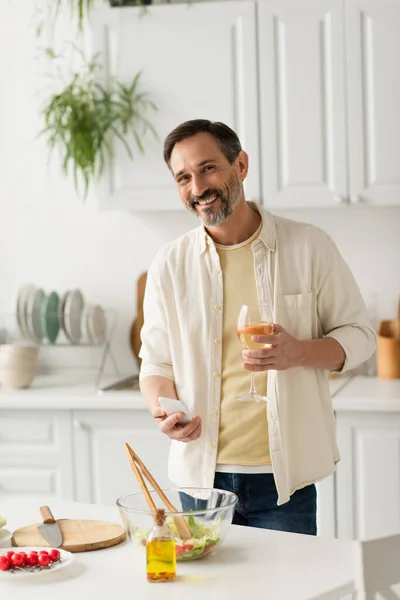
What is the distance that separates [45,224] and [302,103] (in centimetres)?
134

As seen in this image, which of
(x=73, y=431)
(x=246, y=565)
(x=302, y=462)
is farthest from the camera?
(x=73, y=431)

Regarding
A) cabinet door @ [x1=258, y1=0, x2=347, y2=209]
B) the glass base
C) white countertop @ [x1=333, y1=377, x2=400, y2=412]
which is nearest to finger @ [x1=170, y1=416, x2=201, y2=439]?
the glass base

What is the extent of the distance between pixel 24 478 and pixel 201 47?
1.78m

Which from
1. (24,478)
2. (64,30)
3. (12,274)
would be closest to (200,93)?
(64,30)

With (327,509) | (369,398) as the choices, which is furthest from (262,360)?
(327,509)

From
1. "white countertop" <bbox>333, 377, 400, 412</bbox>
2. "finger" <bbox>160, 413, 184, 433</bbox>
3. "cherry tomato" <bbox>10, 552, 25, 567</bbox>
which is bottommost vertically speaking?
"white countertop" <bbox>333, 377, 400, 412</bbox>

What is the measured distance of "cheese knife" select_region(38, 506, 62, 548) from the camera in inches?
77.6

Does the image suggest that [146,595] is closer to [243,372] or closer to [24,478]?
[243,372]

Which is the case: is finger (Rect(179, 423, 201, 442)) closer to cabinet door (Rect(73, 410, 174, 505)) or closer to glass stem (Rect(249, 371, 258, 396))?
glass stem (Rect(249, 371, 258, 396))

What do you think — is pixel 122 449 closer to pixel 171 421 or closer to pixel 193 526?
pixel 171 421

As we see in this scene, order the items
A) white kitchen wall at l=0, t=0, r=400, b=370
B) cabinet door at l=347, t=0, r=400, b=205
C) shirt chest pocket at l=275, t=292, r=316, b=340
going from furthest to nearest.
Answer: white kitchen wall at l=0, t=0, r=400, b=370 < cabinet door at l=347, t=0, r=400, b=205 < shirt chest pocket at l=275, t=292, r=316, b=340

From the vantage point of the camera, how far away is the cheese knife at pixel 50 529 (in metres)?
1.97

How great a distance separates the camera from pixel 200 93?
3.74m

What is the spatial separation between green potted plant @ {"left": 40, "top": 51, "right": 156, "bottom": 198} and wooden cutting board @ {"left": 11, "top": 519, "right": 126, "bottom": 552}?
204 centimetres
